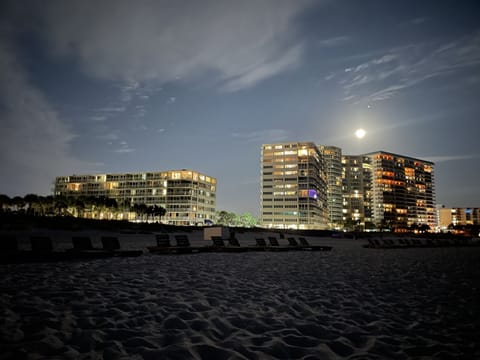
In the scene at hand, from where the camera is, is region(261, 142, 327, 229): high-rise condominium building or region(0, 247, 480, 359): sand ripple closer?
region(0, 247, 480, 359): sand ripple

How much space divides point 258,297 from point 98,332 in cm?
404

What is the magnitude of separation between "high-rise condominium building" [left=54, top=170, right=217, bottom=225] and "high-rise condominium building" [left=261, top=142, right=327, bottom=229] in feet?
109

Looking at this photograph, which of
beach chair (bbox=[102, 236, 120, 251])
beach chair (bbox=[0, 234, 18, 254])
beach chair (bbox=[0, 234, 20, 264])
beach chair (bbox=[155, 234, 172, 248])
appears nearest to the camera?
beach chair (bbox=[0, 234, 20, 264])

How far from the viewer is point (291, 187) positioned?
589 ft

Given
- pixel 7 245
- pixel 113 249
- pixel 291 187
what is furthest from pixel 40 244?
pixel 291 187

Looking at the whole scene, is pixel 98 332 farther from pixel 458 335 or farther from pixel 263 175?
pixel 263 175

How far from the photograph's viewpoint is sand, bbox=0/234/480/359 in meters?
4.41

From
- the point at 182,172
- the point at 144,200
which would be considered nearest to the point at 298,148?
the point at 182,172

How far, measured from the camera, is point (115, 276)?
10.6m

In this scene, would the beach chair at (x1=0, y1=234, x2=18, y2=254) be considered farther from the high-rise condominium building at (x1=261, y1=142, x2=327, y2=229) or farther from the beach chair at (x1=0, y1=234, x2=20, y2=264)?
the high-rise condominium building at (x1=261, y1=142, x2=327, y2=229)

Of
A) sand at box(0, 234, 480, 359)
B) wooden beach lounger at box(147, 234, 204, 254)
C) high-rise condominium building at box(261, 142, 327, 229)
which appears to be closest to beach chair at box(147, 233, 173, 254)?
wooden beach lounger at box(147, 234, 204, 254)

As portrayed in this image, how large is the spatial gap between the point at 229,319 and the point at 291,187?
578 feet

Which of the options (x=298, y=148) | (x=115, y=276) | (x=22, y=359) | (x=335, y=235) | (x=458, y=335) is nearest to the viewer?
(x=22, y=359)

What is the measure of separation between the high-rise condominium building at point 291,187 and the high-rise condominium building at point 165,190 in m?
33.3
